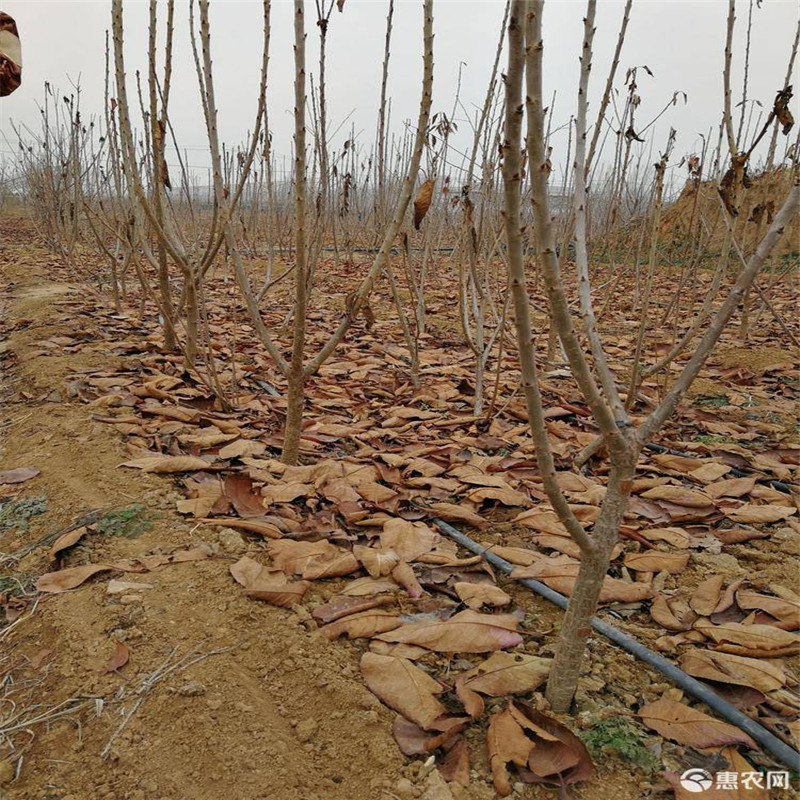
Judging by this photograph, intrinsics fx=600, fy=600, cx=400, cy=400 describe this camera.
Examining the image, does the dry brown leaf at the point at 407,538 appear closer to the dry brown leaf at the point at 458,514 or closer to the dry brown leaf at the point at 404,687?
the dry brown leaf at the point at 458,514

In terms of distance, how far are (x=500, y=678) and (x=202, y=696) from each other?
20.0 inches

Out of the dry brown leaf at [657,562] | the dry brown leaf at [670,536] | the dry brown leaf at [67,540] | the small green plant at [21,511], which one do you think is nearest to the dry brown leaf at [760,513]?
the dry brown leaf at [670,536]

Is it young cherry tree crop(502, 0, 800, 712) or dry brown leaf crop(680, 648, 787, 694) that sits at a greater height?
young cherry tree crop(502, 0, 800, 712)

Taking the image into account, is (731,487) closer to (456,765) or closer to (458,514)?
(458,514)

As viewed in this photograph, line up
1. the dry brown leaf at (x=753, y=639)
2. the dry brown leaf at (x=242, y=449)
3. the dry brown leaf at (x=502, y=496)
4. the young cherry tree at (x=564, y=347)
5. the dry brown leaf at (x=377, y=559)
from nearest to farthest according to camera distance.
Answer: the young cherry tree at (x=564, y=347), the dry brown leaf at (x=753, y=639), the dry brown leaf at (x=377, y=559), the dry brown leaf at (x=502, y=496), the dry brown leaf at (x=242, y=449)

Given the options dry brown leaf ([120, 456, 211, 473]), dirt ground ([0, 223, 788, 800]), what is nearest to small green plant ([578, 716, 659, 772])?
dirt ground ([0, 223, 788, 800])

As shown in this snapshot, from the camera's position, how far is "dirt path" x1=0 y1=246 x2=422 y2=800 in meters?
0.88

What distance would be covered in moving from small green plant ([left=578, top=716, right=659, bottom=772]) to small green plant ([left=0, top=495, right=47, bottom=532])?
1.41 meters

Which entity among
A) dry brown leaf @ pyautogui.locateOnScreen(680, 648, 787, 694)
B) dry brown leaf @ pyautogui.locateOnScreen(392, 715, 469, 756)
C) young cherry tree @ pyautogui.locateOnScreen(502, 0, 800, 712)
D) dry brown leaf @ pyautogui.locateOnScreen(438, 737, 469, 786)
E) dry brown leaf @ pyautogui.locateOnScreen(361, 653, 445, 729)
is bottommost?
dry brown leaf @ pyautogui.locateOnScreen(438, 737, 469, 786)

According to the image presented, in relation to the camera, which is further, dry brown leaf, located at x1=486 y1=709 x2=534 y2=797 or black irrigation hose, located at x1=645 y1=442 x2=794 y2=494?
black irrigation hose, located at x1=645 y1=442 x2=794 y2=494

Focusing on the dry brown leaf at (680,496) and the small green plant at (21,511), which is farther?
the dry brown leaf at (680,496)

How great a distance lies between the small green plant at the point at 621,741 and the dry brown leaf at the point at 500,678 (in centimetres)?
12

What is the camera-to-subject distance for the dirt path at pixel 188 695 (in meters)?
0.88

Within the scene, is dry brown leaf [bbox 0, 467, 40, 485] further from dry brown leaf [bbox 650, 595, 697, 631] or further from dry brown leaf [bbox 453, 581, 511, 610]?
dry brown leaf [bbox 650, 595, 697, 631]
